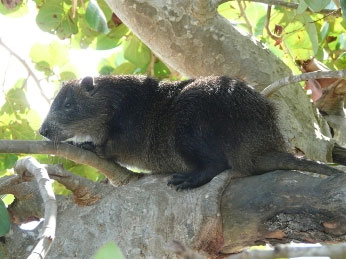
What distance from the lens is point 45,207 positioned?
8.90ft

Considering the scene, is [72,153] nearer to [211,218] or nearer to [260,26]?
[211,218]

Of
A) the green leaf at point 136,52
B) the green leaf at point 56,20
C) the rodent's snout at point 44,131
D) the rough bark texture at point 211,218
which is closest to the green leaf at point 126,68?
the green leaf at point 136,52

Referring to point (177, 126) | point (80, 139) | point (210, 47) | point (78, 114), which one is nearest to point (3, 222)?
point (177, 126)

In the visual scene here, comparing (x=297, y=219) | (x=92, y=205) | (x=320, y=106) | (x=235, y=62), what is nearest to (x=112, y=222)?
(x=92, y=205)

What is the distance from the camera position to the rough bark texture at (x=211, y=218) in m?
3.42

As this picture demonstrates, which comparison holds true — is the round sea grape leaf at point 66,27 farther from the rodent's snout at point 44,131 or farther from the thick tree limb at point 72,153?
the thick tree limb at point 72,153

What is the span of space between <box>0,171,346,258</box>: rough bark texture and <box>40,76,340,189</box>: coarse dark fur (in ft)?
1.00

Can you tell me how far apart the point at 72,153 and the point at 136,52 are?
92.6 inches

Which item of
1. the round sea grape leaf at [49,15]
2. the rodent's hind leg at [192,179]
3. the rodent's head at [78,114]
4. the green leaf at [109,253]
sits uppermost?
the green leaf at [109,253]

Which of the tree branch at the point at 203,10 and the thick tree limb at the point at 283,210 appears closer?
the thick tree limb at the point at 283,210

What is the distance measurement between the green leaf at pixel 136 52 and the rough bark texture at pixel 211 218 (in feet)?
8.67

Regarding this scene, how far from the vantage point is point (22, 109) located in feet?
18.8

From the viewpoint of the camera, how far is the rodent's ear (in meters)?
5.68

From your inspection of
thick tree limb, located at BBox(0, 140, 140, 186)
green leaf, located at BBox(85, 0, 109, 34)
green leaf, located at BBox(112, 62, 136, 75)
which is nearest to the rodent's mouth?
thick tree limb, located at BBox(0, 140, 140, 186)
